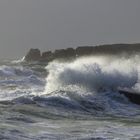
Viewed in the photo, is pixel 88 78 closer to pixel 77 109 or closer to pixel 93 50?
pixel 77 109

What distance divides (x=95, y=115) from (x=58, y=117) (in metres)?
1.78

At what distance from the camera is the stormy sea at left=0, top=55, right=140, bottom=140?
14.6 metres

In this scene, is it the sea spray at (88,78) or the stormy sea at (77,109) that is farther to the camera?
the sea spray at (88,78)

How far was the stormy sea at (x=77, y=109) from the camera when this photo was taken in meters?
14.6

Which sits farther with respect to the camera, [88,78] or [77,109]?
[88,78]

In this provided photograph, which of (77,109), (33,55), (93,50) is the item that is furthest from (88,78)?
(33,55)

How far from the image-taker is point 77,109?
20.3 m

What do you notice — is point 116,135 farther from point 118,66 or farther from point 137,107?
point 118,66

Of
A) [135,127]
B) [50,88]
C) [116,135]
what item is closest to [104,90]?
[50,88]

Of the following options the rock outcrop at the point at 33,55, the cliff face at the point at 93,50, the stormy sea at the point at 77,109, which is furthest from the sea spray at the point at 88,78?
the rock outcrop at the point at 33,55

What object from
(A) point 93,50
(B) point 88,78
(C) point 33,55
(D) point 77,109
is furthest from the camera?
(C) point 33,55

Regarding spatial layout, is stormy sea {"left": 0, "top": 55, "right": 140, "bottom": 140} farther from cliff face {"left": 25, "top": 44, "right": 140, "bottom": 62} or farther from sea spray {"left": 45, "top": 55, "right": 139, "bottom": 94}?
cliff face {"left": 25, "top": 44, "right": 140, "bottom": 62}

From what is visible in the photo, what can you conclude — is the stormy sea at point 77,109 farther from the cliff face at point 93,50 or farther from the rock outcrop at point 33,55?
the rock outcrop at point 33,55

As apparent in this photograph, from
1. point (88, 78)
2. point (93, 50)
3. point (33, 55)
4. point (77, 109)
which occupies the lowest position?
point (77, 109)
